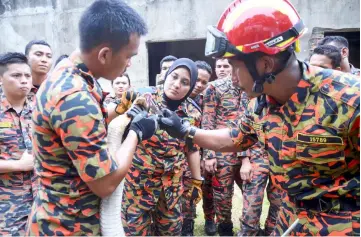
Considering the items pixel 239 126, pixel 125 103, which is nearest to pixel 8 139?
pixel 125 103

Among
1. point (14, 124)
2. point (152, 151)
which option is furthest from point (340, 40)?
point (14, 124)

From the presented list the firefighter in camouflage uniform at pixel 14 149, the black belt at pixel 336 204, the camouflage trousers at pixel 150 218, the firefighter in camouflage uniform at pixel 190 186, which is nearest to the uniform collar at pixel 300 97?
the black belt at pixel 336 204

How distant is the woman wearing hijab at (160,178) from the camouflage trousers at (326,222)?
1522mm

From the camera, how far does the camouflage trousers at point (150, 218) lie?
10.7ft

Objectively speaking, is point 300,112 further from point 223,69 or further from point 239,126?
point 223,69

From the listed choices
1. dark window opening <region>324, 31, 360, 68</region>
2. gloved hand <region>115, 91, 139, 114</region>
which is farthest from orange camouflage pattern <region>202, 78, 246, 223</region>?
dark window opening <region>324, 31, 360, 68</region>

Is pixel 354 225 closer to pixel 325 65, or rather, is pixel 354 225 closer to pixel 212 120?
pixel 325 65

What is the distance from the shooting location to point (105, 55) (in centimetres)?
172

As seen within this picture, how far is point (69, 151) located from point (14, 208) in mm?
1786

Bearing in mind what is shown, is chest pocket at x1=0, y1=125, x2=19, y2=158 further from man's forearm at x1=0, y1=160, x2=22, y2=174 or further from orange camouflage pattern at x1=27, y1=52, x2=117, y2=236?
orange camouflage pattern at x1=27, y1=52, x2=117, y2=236

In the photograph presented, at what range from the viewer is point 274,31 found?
1.88 m

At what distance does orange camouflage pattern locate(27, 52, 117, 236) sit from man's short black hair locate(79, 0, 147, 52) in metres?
0.15

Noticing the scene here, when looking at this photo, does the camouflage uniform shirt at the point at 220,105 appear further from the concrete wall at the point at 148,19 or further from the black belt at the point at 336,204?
the concrete wall at the point at 148,19

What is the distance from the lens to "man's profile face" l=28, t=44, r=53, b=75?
4090 mm
